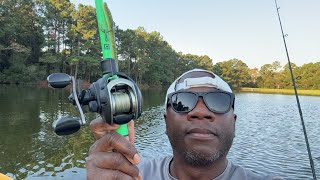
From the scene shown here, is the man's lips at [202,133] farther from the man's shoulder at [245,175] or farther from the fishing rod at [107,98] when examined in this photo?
the fishing rod at [107,98]

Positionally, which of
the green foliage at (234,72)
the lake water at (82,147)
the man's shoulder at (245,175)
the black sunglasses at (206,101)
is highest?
the green foliage at (234,72)

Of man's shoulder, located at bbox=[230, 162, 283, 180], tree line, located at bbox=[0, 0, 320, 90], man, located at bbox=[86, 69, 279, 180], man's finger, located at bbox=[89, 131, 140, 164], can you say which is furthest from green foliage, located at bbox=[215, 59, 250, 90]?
man's finger, located at bbox=[89, 131, 140, 164]

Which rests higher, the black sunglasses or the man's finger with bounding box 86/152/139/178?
the black sunglasses

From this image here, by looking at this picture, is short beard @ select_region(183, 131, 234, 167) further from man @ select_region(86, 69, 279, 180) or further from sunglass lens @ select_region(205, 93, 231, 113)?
sunglass lens @ select_region(205, 93, 231, 113)

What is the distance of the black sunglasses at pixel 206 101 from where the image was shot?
7.68 ft

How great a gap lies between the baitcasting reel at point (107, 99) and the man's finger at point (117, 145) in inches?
4.7

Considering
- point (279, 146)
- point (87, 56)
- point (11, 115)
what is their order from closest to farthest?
point (279, 146), point (11, 115), point (87, 56)

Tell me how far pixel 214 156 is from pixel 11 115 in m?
19.5

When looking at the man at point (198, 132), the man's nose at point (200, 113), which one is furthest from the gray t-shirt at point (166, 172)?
the man's nose at point (200, 113)

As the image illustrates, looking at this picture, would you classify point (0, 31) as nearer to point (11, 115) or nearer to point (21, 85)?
point (21, 85)

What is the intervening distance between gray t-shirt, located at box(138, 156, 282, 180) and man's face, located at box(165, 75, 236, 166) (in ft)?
0.39

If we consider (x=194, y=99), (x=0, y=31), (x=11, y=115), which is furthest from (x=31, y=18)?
(x=194, y=99)

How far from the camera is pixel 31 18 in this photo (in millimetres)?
50719

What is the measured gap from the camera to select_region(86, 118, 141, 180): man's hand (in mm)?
1493
